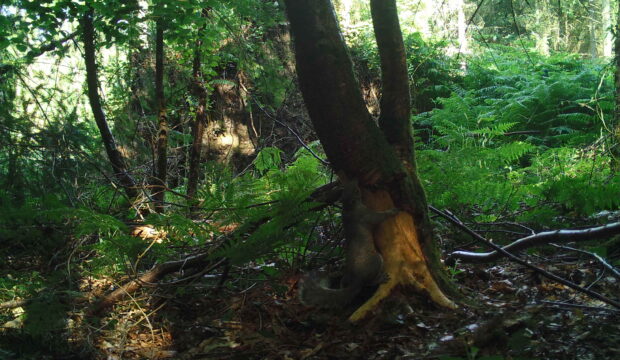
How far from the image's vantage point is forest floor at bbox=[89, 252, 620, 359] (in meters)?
2.09

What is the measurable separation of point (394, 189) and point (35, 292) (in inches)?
95.7

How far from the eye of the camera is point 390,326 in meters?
2.47

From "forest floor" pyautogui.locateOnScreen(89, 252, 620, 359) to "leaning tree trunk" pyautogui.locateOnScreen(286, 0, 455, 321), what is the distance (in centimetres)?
27

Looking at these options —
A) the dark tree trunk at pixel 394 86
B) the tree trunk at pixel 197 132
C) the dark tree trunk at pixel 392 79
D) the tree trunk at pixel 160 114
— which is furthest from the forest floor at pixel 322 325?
the tree trunk at pixel 197 132

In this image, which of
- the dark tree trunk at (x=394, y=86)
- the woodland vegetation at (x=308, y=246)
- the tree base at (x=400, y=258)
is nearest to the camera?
the woodland vegetation at (x=308, y=246)

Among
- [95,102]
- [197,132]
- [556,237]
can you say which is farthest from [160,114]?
[556,237]

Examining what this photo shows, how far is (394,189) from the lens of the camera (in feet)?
9.14

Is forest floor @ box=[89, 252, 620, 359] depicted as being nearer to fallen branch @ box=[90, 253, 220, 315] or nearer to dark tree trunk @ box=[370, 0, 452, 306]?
fallen branch @ box=[90, 253, 220, 315]

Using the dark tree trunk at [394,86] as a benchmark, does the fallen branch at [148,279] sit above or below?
below

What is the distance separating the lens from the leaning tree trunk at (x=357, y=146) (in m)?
2.71

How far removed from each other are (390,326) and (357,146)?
1030mm

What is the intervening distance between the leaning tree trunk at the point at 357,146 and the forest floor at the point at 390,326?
271mm

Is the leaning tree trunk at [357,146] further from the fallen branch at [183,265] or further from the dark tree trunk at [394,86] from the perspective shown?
the fallen branch at [183,265]

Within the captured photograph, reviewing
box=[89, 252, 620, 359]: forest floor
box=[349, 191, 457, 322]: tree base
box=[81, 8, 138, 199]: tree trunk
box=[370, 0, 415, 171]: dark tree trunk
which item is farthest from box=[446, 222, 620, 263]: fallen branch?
box=[81, 8, 138, 199]: tree trunk
